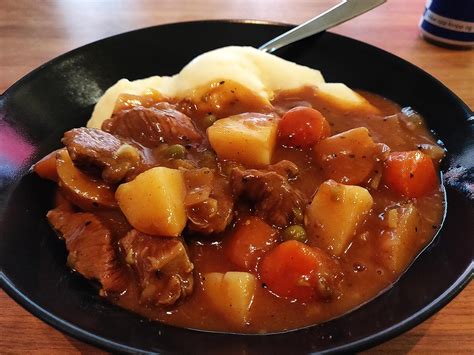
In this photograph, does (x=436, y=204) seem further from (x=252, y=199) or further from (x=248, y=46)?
(x=248, y=46)

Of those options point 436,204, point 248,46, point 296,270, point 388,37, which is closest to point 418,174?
point 436,204

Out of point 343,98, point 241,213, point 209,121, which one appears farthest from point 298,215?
point 343,98

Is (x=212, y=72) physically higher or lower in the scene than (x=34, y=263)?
higher

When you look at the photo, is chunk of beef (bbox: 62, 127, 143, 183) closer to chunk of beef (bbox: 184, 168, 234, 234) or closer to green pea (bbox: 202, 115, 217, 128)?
chunk of beef (bbox: 184, 168, 234, 234)

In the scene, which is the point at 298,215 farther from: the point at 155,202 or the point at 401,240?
the point at 155,202

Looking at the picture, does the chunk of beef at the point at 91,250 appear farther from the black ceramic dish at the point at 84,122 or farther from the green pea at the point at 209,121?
the green pea at the point at 209,121

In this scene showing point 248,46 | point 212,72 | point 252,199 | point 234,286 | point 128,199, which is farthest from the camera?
point 248,46

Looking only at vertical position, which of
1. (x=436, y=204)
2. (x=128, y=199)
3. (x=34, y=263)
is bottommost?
(x=436, y=204)
